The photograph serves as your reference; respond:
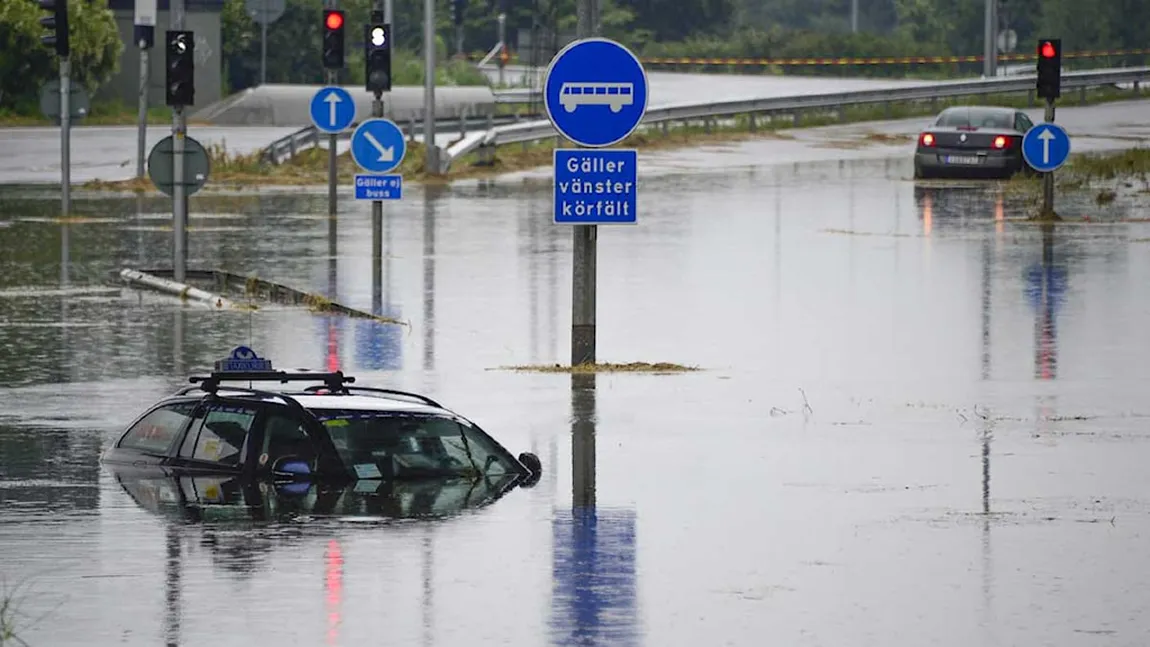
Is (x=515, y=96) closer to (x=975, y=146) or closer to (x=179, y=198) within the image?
(x=975, y=146)

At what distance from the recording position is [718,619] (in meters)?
10.2

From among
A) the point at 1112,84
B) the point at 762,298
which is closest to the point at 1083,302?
the point at 762,298

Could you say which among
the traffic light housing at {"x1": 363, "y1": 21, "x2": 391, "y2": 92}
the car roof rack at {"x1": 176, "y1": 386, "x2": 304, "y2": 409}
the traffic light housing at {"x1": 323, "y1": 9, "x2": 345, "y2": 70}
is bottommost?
the car roof rack at {"x1": 176, "y1": 386, "x2": 304, "y2": 409}

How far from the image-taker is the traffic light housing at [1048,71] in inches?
1412

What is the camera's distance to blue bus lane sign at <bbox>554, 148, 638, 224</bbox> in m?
19.4

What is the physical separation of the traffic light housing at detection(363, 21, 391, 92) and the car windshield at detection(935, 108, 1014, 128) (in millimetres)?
17351

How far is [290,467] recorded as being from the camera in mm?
13695

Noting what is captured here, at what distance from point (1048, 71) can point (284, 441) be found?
2401 centimetres

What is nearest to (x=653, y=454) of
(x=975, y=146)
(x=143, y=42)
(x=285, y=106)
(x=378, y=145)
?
(x=378, y=145)

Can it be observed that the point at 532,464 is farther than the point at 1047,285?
No

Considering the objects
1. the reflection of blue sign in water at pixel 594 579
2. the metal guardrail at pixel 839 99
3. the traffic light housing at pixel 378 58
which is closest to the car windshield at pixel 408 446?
the reflection of blue sign in water at pixel 594 579

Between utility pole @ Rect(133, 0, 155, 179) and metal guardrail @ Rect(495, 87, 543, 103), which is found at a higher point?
metal guardrail @ Rect(495, 87, 543, 103)

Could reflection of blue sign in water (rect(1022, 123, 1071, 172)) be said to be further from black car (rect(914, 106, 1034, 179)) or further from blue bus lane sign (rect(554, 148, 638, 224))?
blue bus lane sign (rect(554, 148, 638, 224))

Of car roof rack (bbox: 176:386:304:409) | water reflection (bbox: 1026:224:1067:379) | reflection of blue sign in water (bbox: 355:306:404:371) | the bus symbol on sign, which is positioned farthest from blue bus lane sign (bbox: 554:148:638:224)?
car roof rack (bbox: 176:386:304:409)
